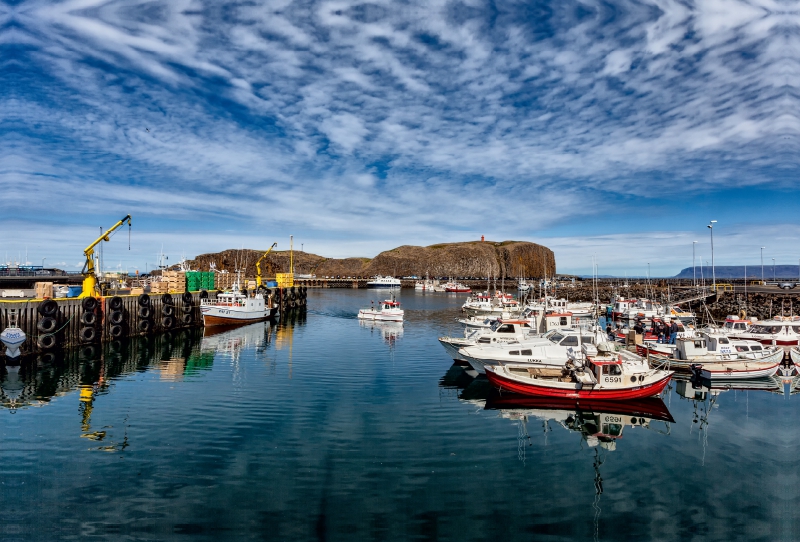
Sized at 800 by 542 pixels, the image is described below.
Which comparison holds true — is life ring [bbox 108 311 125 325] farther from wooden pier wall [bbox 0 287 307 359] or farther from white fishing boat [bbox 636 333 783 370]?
white fishing boat [bbox 636 333 783 370]

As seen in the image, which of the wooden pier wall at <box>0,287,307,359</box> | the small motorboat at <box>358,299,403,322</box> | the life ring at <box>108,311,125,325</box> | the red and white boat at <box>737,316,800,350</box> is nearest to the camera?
the wooden pier wall at <box>0,287,307,359</box>

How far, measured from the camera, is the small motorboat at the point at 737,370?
98.8 ft

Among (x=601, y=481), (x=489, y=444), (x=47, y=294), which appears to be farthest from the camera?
(x=47, y=294)

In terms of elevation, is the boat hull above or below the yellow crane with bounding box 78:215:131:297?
below

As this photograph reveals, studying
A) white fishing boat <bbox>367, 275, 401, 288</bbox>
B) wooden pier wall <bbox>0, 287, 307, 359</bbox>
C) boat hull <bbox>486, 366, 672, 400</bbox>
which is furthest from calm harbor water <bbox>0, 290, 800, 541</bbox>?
white fishing boat <bbox>367, 275, 401, 288</bbox>

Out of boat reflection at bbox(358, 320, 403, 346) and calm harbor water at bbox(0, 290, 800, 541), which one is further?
boat reflection at bbox(358, 320, 403, 346)

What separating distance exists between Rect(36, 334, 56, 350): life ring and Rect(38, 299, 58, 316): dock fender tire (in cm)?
178

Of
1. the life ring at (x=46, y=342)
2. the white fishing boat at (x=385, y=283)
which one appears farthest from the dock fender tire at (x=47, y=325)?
the white fishing boat at (x=385, y=283)

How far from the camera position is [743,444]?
19.1m

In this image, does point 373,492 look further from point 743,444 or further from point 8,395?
point 8,395

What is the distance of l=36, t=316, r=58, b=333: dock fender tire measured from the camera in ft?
120

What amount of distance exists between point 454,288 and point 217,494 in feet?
516

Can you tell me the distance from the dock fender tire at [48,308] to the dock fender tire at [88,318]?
379 centimetres

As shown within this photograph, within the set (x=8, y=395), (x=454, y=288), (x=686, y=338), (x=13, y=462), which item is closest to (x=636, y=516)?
(x=13, y=462)
